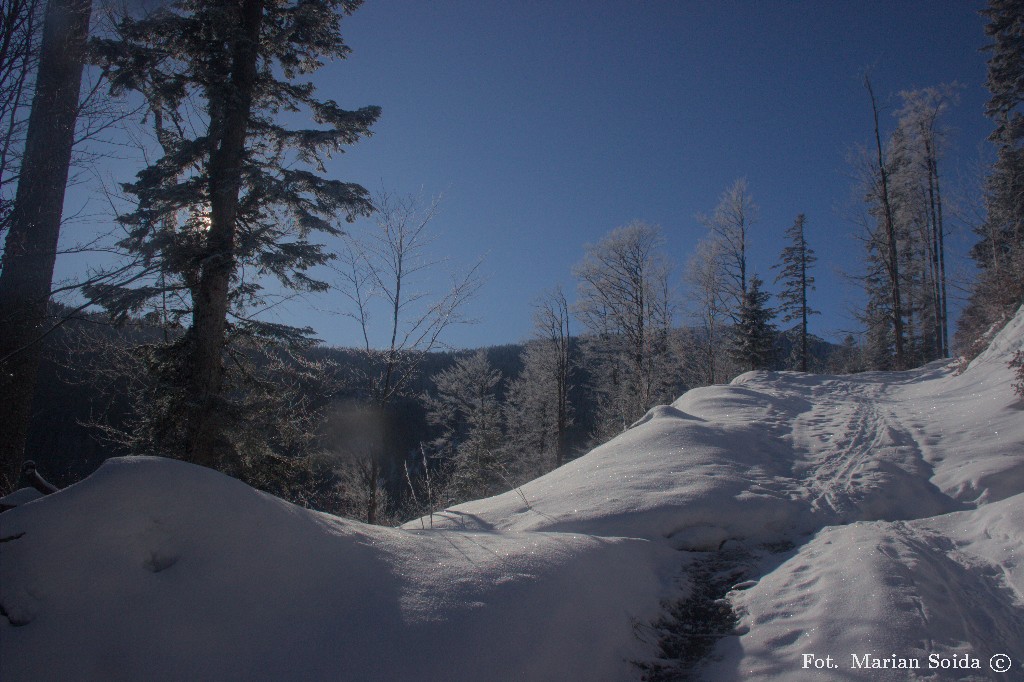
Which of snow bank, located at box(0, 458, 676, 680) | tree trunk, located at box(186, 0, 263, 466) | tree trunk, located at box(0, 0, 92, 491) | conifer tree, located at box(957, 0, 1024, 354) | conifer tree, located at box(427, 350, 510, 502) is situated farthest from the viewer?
conifer tree, located at box(427, 350, 510, 502)

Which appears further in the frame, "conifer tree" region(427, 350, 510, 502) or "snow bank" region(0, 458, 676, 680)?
"conifer tree" region(427, 350, 510, 502)

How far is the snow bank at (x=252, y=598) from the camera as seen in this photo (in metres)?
2.16

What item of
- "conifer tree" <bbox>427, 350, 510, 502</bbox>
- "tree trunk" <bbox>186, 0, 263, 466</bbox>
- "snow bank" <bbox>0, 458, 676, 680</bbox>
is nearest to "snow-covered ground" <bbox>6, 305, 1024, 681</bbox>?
"snow bank" <bbox>0, 458, 676, 680</bbox>

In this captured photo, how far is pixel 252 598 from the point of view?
257 centimetres

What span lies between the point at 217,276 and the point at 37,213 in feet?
6.41

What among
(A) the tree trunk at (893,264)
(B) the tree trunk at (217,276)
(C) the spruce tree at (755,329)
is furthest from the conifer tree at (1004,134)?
(B) the tree trunk at (217,276)

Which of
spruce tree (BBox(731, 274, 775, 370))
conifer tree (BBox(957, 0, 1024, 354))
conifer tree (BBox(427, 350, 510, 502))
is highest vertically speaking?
conifer tree (BBox(957, 0, 1024, 354))

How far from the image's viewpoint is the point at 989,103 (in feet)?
60.0

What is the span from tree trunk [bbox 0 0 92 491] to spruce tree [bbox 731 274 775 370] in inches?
897

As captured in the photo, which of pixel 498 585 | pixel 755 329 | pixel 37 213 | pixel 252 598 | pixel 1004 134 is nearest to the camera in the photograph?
pixel 252 598

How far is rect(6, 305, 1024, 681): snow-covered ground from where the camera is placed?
226 centimetres

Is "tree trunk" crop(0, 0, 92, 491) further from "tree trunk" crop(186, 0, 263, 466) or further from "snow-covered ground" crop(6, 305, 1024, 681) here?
"snow-covered ground" crop(6, 305, 1024, 681)

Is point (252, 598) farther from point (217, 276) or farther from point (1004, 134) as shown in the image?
point (1004, 134)

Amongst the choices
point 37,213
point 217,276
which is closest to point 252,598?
point 217,276
